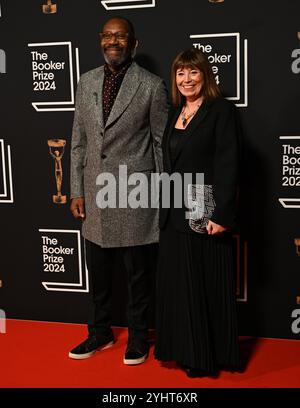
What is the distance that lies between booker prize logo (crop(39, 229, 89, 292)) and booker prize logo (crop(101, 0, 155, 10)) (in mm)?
1240

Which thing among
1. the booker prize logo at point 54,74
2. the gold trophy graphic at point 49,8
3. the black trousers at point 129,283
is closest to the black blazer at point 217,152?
the black trousers at point 129,283

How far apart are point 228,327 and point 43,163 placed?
4.60 ft

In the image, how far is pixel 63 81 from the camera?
2934 millimetres

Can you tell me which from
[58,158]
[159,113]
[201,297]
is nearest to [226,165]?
[159,113]

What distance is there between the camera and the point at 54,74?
2.94 m

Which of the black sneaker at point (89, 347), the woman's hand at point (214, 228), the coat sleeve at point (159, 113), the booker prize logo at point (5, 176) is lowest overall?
the black sneaker at point (89, 347)

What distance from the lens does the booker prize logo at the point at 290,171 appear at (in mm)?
2719

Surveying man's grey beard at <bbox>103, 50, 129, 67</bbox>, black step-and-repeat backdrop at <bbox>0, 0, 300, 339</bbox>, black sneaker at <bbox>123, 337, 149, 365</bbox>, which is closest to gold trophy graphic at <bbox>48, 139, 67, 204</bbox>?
black step-and-repeat backdrop at <bbox>0, 0, 300, 339</bbox>

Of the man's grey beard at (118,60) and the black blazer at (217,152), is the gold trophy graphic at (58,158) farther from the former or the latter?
the black blazer at (217,152)

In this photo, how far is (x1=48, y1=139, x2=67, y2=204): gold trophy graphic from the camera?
9.87ft

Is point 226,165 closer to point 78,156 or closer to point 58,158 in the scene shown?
point 78,156

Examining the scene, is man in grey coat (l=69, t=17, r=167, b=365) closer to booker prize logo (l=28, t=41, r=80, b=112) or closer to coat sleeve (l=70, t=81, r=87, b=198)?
coat sleeve (l=70, t=81, r=87, b=198)

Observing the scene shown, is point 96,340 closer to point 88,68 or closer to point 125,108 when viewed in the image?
point 125,108

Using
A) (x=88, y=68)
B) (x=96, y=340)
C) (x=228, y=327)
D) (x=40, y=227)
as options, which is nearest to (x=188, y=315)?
(x=228, y=327)
